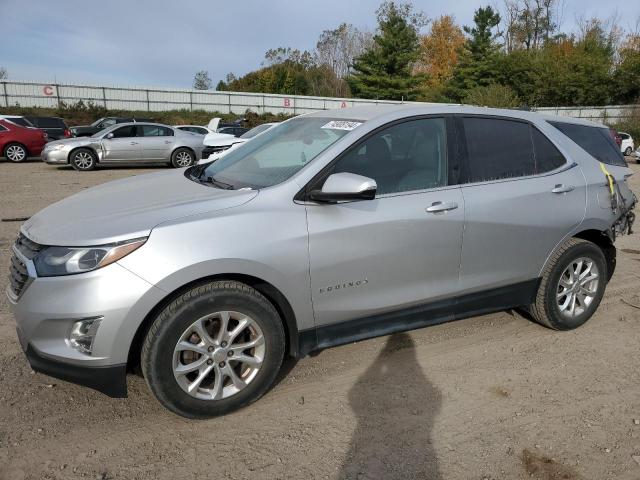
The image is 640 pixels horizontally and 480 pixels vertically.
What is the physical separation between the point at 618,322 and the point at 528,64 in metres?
52.3

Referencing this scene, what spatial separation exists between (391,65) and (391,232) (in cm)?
4912

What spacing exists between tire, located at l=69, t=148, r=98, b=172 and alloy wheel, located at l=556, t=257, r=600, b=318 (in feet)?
47.7

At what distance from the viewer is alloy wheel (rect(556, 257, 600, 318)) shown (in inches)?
163

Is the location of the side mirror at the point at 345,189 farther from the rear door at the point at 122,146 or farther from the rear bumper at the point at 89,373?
the rear door at the point at 122,146

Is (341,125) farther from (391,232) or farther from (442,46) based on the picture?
(442,46)

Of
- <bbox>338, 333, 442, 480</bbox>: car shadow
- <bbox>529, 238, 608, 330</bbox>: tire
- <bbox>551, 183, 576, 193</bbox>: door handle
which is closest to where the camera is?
<bbox>338, 333, 442, 480</bbox>: car shadow

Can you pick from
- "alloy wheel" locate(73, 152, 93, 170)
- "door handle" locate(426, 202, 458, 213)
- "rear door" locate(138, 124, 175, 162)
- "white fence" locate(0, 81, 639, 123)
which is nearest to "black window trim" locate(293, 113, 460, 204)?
"door handle" locate(426, 202, 458, 213)

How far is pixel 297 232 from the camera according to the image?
2.95 m

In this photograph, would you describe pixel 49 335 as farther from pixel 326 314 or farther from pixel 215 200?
pixel 326 314

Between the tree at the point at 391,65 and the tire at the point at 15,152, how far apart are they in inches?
1426

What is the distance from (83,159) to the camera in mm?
15344

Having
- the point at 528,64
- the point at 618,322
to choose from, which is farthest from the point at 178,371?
the point at 528,64

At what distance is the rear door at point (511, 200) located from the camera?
11.8ft

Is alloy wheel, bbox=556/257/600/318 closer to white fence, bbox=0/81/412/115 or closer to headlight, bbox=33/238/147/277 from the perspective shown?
headlight, bbox=33/238/147/277
